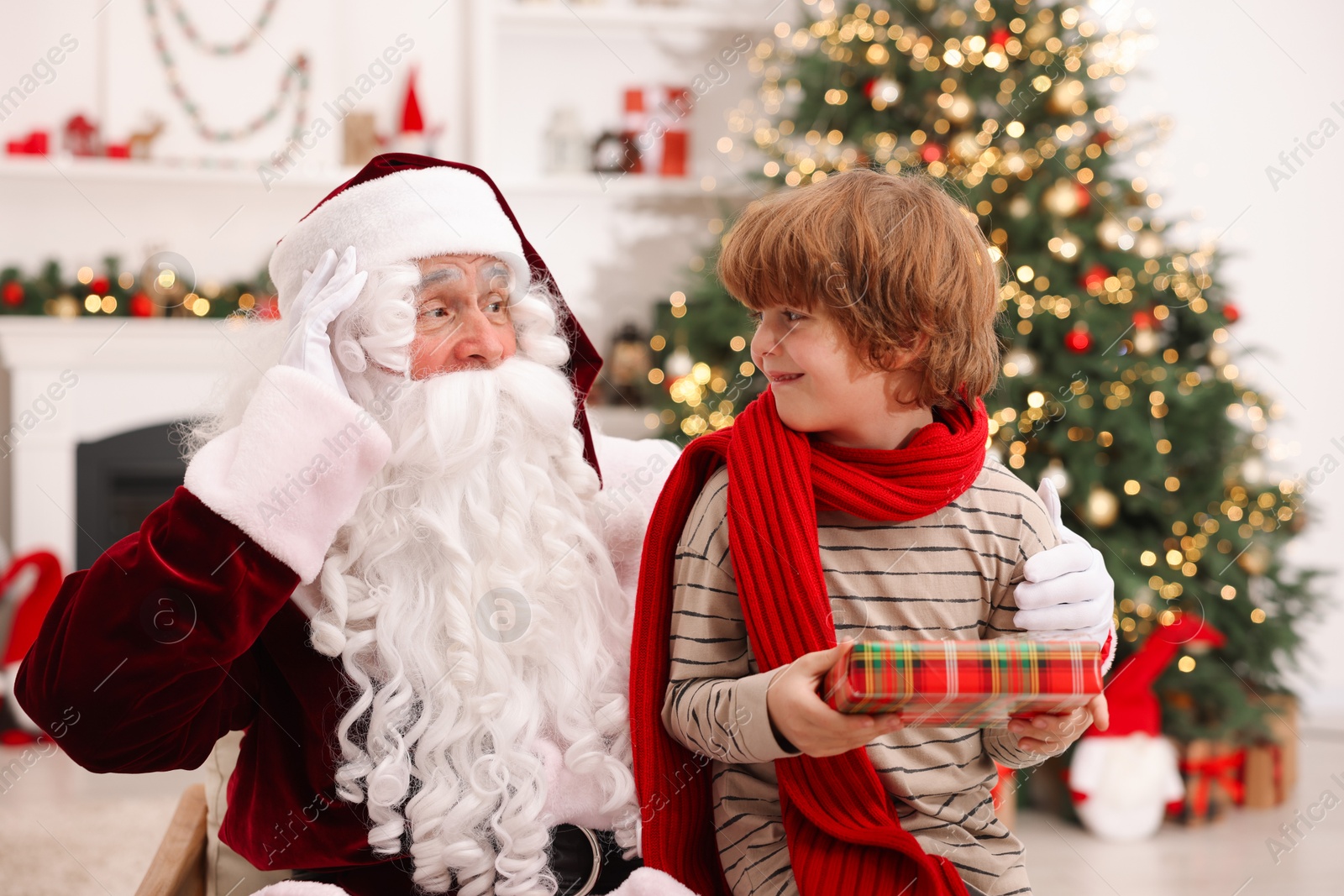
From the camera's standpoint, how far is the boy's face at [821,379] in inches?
46.9

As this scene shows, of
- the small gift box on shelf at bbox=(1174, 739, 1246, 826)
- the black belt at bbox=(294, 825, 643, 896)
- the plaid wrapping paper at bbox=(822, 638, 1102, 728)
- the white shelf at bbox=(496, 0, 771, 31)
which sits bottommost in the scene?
the small gift box on shelf at bbox=(1174, 739, 1246, 826)

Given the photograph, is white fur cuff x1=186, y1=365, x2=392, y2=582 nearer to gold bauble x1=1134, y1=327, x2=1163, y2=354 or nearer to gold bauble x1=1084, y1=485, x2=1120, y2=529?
gold bauble x1=1084, y1=485, x2=1120, y2=529

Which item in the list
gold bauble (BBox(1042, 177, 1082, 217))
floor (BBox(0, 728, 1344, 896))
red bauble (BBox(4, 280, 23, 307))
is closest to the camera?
floor (BBox(0, 728, 1344, 896))

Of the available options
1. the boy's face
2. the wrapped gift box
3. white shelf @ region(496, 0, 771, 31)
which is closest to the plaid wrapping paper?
the boy's face

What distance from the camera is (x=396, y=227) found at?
1478 millimetres

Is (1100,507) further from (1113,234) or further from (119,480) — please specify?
(119,480)

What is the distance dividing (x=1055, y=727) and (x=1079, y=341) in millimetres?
2181

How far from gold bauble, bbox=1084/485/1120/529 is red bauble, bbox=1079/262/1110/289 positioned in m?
0.58

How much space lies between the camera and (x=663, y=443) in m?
1.78

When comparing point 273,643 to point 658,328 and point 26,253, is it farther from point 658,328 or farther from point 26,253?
point 26,253

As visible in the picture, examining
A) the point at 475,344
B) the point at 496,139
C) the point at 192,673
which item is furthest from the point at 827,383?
the point at 496,139

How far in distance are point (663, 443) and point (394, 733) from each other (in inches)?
26.1

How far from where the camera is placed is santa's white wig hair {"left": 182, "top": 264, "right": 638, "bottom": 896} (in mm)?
1291

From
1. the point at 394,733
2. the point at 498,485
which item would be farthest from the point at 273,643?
the point at 498,485
